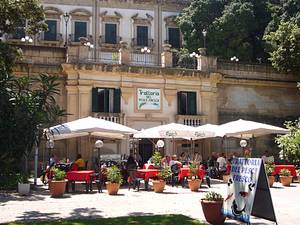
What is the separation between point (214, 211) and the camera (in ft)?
33.1

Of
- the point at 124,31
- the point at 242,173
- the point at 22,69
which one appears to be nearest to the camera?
the point at 242,173

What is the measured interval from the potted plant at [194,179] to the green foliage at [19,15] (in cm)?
828

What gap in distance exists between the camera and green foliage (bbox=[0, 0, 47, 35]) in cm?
1760

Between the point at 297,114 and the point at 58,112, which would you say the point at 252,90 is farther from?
the point at 58,112

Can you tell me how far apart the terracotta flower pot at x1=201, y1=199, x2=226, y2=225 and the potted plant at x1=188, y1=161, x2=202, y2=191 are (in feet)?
22.0

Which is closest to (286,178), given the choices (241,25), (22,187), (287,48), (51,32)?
(22,187)

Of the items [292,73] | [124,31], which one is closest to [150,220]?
[292,73]

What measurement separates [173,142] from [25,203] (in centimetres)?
1418

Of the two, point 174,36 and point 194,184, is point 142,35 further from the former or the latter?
point 194,184

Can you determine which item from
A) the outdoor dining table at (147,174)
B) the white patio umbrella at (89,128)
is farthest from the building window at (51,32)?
the outdoor dining table at (147,174)

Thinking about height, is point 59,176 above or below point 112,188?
above

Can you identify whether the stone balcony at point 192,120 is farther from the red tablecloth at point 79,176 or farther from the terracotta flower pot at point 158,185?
the red tablecloth at point 79,176

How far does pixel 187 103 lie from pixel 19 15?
12.3 m

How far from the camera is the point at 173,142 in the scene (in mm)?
26625
